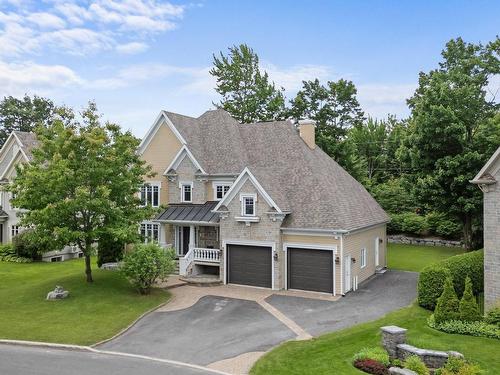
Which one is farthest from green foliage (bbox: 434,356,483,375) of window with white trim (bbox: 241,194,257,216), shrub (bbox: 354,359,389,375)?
window with white trim (bbox: 241,194,257,216)

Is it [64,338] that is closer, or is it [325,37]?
[64,338]

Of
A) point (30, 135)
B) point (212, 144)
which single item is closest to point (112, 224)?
point (212, 144)

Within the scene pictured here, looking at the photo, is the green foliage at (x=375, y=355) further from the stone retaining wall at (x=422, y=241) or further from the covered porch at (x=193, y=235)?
the stone retaining wall at (x=422, y=241)

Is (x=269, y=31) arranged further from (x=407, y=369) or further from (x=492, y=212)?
(x=407, y=369)

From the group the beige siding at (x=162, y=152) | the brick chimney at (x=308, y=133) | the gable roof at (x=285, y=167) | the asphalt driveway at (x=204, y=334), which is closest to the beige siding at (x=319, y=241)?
the gable roof at (x=285, y=167)

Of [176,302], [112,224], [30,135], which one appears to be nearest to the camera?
[176,302]

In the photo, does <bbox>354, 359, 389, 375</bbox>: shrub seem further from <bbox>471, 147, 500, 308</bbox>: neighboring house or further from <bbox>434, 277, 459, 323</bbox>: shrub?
<bbox>471, 147, 500, 308</bbox>: neighboring house
